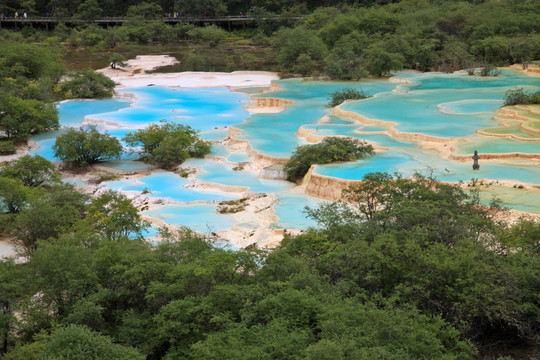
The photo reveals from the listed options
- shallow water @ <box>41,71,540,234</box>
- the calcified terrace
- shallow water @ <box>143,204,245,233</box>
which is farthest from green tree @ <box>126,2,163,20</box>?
shallow water @ <box>143,204,245,233</box>

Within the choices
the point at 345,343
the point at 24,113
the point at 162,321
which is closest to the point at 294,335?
the point at 345,343

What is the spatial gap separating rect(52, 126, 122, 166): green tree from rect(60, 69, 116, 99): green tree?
11737 millimetres

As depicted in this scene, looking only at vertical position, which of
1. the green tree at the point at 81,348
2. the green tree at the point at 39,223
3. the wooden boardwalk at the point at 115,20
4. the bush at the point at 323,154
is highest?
the wooden boardwalk at the point at 115,20

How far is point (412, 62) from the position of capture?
4116 cm

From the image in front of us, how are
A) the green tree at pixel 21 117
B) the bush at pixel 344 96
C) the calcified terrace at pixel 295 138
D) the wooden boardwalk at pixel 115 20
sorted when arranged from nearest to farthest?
1. the calcified terrace at pixel 295 138
2. the green tree at pixel 21 117
3. the bush at pixel 344 96
4. the wooden boardwalk at pixel 115 20

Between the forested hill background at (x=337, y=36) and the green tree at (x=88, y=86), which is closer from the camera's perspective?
the green tree at (x=88, y=86)

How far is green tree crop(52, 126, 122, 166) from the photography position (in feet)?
73.2

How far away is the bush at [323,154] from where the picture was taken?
2020 centimetres

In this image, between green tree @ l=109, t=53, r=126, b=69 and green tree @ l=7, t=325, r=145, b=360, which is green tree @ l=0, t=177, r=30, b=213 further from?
green tree @ l=109, t=53, r=126, b=69

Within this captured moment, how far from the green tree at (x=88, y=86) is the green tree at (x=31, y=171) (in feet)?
48.9

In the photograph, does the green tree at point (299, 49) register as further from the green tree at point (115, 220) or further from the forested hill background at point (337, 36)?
the green tree at point (115, 220)

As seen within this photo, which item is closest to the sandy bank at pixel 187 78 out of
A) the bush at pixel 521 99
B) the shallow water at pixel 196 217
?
the bush at pixel 521 99

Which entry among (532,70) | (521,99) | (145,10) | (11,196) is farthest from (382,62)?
(145,10)

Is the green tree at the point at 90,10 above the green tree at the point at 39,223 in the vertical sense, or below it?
above
